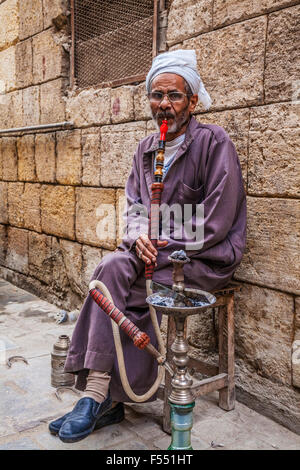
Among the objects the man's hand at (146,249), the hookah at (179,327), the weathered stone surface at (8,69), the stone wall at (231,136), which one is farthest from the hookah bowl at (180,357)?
the weathered stone surface at (8,69)

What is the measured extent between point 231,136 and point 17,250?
3.80 m

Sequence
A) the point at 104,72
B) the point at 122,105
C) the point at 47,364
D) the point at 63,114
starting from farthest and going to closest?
the point at 63,114, the point at 104,72, the point at 122,105, the point at 47,364

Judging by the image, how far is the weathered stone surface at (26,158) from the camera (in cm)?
563

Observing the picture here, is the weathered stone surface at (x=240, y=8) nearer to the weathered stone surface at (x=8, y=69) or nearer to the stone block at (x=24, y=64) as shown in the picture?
the stone block at (x=24, y=64)

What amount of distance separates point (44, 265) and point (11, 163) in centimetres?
156

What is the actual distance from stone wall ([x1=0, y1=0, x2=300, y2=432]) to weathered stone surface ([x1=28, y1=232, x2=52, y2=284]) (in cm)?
1

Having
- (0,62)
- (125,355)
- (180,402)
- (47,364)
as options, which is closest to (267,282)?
(125,355)

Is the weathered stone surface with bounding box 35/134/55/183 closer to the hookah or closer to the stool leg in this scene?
the stool leg

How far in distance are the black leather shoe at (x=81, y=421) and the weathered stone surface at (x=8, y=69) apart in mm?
4631

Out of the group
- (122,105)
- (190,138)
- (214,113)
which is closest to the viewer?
(190,138)

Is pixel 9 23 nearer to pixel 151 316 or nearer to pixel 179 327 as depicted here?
pixel 151 316

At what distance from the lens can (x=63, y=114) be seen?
499 centimetres

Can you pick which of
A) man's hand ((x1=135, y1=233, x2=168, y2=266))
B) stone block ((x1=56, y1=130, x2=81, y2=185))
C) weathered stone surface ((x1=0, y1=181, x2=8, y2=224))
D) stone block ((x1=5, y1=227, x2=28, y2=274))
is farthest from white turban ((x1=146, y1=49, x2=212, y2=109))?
weathered stone surface ((x1=0, y1=181, x2=8, y2=224))

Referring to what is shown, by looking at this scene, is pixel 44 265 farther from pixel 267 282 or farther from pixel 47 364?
pixel 267 282
